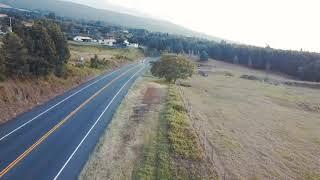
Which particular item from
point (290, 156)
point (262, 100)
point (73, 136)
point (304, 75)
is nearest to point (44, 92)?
point (73, 136)

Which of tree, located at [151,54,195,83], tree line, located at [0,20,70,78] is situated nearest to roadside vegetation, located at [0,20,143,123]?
tree line, located at [0,20,70,78]

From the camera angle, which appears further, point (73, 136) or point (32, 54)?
point (32, 54)

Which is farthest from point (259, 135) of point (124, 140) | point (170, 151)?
point (124, 140)

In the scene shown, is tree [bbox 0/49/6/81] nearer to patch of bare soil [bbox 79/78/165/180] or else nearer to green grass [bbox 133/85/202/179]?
patch of bare soil [bbox 79/78/165/180]

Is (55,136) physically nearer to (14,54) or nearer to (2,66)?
(2,66)

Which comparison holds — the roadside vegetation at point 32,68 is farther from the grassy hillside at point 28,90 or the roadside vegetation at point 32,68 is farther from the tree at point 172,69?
the tree at point 172,69

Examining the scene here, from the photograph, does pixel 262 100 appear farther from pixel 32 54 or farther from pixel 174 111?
pixel 32 54

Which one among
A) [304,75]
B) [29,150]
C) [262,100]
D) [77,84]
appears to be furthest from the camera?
[304,75]

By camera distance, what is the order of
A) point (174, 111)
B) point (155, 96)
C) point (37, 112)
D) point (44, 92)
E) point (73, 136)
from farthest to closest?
point (155, 96) → point (44, 92) → point (174, 111) → point (37, 112) → point (73, 136)
